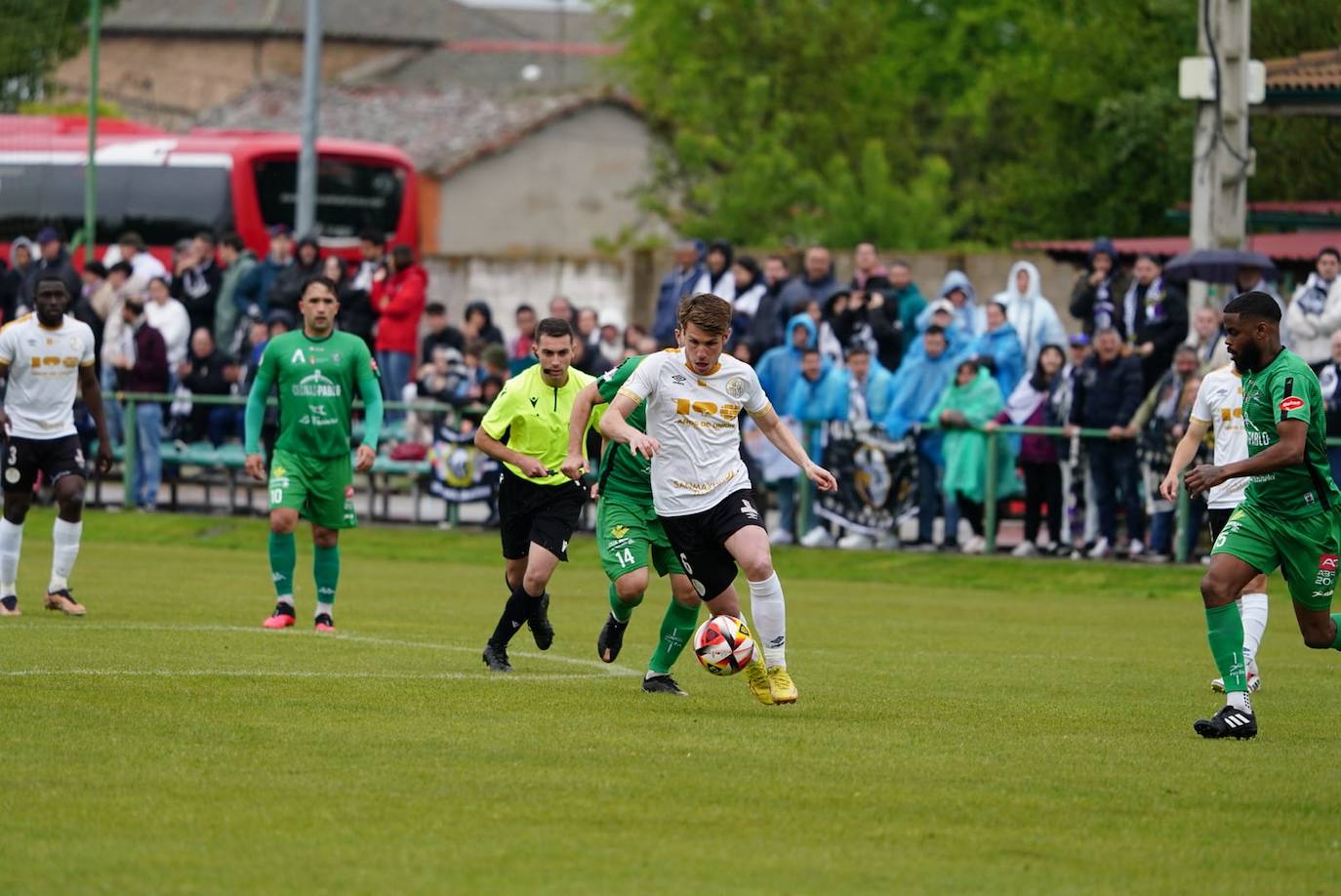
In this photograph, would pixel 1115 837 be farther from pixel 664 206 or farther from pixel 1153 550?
pixel 664 206

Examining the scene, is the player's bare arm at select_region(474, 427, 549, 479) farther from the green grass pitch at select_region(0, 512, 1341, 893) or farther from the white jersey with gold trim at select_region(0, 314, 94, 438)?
the white jersey with gold trim at select_region(0, 314, 94, 438)

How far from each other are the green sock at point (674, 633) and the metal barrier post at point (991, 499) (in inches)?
427

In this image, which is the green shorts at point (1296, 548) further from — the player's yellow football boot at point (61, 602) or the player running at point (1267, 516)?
the player's yellow football boot at point (61, 602)

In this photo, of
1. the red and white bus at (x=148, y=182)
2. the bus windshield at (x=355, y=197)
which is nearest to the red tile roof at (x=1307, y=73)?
the red and white bus at (x=148, y=182)

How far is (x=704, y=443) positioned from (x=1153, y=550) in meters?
11.4

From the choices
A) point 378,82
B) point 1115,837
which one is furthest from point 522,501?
point 378,82

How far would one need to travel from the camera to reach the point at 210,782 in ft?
28.1

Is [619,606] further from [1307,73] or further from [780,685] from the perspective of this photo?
[1307,73]

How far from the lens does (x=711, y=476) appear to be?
11359mm

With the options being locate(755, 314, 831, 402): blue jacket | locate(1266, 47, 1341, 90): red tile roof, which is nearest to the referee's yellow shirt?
locate(755, 314, 831, 402): blue jacket

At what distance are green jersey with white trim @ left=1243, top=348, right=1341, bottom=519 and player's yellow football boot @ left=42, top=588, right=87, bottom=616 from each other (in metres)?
8.68

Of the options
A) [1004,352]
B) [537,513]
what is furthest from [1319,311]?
[537,513]

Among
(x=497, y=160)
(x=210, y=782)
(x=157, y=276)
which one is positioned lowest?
(x=210, y=782)

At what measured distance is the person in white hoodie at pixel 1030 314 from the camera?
24.1m
